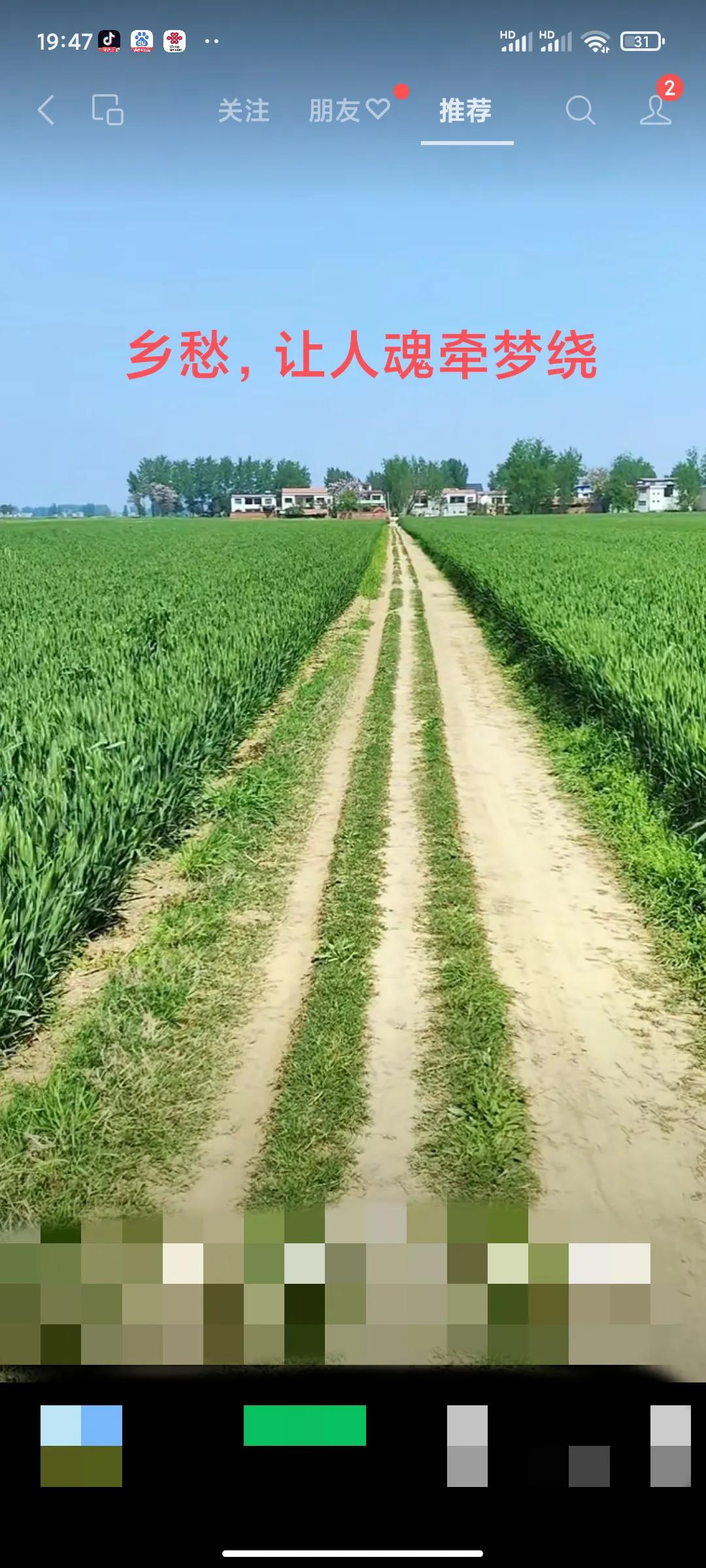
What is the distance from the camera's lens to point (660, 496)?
156500 mm

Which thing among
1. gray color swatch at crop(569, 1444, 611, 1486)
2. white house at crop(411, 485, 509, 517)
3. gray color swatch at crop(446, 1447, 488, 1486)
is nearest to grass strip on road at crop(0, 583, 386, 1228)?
gray color swatch at crop(446, 1447, 488, 1486)

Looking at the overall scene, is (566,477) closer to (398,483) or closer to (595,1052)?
(398,483)

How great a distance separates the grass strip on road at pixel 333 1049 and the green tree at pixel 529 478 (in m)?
139

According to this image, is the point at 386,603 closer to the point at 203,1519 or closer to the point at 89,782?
the point at 89,782

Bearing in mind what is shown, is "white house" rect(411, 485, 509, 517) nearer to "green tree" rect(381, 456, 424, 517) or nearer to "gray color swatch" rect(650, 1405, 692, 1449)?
"green tree" rect(381, 456, 424, 517)

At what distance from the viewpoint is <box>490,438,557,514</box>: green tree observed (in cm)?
14075

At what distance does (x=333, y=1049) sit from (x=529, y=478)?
14278cm

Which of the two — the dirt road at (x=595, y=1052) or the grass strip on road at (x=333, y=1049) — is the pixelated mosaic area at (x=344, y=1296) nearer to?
the dirt road at (x=595, y=1052)

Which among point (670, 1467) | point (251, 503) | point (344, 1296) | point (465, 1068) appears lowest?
point (465, 1068)

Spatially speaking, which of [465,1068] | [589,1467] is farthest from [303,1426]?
[465,1068]

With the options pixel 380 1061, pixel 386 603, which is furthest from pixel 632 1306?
pixel 386 603

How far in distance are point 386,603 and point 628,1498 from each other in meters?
29.0

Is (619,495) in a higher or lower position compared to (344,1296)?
higher

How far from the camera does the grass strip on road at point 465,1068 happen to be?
4.59 metres
